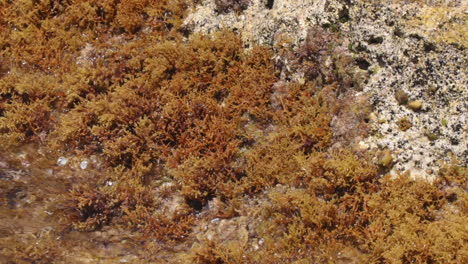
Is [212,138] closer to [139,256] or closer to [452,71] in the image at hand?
[139,256]

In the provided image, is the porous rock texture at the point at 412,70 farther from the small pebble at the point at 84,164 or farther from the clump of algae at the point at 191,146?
the small pebble at the point at 84,164

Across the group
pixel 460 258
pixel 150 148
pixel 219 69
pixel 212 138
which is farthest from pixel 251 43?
pixel 460 258

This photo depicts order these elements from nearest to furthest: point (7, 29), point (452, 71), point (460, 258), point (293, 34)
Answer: point (460, 258) → point (452, 71) → point (293, 34) → point (7, 29)

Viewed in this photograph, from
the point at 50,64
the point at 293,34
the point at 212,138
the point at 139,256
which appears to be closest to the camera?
the point at 139,256

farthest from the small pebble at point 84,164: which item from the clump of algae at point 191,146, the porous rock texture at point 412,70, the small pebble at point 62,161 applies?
the porous rock texture at point 412,70

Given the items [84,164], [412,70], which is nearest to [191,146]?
[84,164]

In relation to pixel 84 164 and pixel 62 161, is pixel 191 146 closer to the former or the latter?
pixel 84 164

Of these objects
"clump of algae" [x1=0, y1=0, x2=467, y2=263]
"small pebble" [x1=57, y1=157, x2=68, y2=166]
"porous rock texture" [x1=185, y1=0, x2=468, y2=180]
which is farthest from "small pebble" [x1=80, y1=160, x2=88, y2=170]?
"porous rock texture" [x1=185, y1=0, x2=468, y2=180]

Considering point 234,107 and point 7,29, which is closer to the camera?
point 234,107
